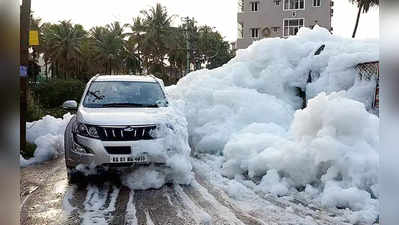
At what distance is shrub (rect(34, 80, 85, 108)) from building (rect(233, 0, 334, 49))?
3121cm

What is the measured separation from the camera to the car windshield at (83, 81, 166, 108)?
6.91 metres

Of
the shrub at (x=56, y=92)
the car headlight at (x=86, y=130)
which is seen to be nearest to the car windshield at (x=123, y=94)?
the car headlight at (x=86, y=130)

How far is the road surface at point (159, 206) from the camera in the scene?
4.67 metres

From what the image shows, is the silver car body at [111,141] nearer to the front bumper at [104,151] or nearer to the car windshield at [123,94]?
the front bumper at [104,151]

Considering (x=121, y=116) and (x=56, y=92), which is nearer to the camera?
(x=121, y=116)

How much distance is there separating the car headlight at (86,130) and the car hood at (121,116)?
69 millimetres

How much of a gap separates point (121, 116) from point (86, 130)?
1.86 feet

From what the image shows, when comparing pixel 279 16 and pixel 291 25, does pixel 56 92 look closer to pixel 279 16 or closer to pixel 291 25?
pixel 279 16

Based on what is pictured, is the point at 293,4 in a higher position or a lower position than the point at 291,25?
higher

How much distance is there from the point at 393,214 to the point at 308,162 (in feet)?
18.0

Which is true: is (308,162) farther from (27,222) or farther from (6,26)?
(6,26)

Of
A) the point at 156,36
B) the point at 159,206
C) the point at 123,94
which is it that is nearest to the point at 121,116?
the point at 123,94

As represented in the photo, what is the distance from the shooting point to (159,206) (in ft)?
17.2

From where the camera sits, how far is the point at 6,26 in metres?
1.03
